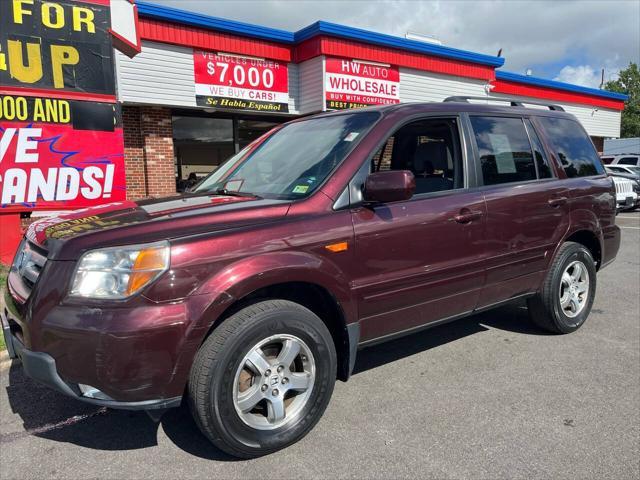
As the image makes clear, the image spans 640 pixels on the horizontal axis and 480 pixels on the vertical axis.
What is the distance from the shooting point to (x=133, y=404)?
2387 mm

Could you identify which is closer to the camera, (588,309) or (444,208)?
(444,208)

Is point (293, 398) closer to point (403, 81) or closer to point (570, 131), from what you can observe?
point (570, 131)

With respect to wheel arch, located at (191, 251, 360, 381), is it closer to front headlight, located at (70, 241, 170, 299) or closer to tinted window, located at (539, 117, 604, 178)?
front headlight, located at (70, 241, 170, 299)

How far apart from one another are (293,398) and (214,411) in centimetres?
53

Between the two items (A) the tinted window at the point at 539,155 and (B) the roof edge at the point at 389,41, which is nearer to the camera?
(A) the tinted window at the point at 539,155

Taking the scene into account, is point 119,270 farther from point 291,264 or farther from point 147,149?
point 147,149

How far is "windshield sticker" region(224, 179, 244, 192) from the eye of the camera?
11.4ft

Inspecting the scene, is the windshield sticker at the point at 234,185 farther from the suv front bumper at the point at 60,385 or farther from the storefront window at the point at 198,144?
the storefront window at the point at 198,144

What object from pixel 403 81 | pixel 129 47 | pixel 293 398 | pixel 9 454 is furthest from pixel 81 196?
pixel 403 81

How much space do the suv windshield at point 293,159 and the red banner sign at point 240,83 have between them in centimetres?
846

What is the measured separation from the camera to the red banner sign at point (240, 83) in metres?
11.7

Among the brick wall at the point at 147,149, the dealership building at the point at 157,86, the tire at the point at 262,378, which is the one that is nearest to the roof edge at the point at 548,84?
the dealership building at the point at 157,86

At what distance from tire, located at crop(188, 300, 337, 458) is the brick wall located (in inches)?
368

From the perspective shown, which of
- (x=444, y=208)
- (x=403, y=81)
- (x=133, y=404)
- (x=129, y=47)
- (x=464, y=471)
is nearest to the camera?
(x=133, y=404)
